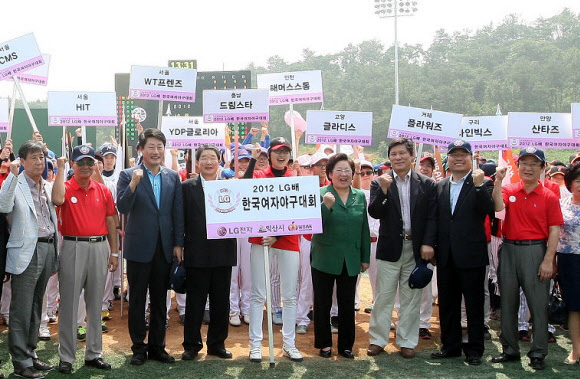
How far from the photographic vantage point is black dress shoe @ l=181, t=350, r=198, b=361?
624cm

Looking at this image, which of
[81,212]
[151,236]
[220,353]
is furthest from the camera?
[220,353]

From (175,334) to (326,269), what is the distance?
206cm

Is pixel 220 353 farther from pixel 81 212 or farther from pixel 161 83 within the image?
pixel 161 83

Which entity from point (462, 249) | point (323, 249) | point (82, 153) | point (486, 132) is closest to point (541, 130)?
point (486, 132)

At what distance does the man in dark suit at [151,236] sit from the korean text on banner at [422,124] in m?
2.82

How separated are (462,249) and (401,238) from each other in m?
0.59

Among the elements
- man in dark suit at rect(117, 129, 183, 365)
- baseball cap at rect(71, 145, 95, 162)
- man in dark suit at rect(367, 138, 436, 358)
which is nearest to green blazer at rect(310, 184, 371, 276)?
man in dark suit at rect(367, 138, 436, 358)

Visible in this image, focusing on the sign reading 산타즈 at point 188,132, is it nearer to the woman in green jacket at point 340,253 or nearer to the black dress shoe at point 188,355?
the woman in green jacket at point 340,253

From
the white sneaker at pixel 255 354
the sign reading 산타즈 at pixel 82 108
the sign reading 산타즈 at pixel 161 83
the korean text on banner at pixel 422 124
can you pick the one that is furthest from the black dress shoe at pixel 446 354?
the sign reading 산타즈 at pixel 82 108

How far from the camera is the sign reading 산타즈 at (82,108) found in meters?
8.55

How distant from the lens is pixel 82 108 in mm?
8633

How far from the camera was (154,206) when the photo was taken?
6066 millimetres

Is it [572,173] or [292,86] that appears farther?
[292,86]

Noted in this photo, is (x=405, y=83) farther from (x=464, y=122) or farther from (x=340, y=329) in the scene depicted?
(x=340, y=329)
